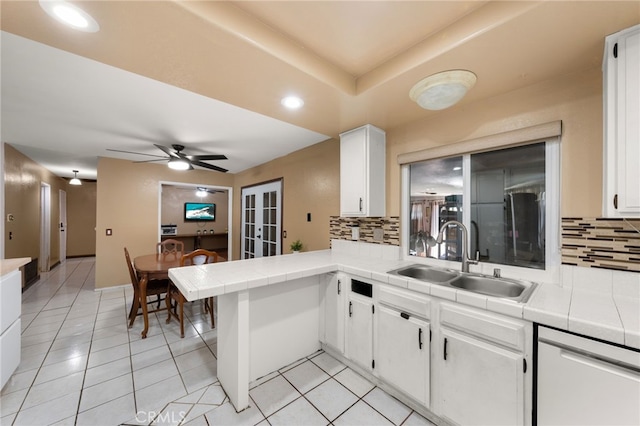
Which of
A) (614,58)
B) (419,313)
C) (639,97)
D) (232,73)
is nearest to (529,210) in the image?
(639,97)

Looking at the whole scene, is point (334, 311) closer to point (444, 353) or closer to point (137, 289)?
point (444, 353)

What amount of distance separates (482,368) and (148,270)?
3047mm

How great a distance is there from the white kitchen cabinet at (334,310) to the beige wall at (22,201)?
4.79 m

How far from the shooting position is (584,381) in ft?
3.49

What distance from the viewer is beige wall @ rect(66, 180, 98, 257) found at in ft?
23.1

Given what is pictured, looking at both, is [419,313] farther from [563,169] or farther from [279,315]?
[563,169]

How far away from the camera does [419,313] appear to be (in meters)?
1.58

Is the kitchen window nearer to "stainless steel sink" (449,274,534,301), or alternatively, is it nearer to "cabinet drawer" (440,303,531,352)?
"stainless steel sink" (449,274,534,301)

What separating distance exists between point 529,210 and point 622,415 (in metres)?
1.18

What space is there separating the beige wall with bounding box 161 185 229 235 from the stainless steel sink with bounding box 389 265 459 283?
238 inches

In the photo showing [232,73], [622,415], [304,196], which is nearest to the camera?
[622,415]

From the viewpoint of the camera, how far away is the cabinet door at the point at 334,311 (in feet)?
6.88

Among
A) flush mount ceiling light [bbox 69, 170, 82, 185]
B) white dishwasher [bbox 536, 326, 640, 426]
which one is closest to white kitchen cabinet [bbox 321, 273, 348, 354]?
white dishwasher [bbox 536, 326, 640, 426]

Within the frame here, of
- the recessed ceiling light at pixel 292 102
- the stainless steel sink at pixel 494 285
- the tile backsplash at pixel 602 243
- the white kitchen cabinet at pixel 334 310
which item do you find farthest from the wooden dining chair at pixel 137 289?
the tile backsplash at pixel 602 243
